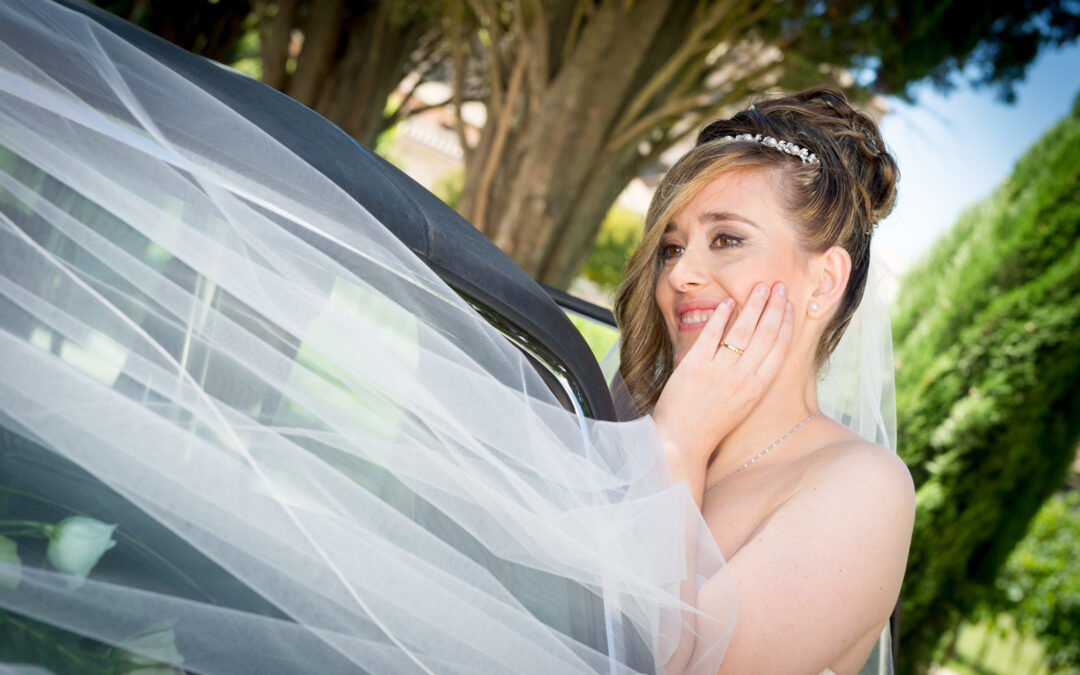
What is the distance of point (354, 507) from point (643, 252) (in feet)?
4.29

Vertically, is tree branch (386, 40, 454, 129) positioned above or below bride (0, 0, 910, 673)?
above

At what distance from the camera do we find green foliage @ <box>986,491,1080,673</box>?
8.92 m

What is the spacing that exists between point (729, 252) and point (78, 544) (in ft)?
4.41

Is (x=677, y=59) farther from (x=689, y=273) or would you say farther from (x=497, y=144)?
(x=689, y=273)

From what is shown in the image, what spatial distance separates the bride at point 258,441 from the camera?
0.88 m

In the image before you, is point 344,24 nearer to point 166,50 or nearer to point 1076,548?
point 166,50

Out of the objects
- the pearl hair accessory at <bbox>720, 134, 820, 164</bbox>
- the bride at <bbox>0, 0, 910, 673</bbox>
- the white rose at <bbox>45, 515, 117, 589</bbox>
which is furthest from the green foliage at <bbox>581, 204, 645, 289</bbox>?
the white rose at <bbox>45, 515, 117, 589</bbox>

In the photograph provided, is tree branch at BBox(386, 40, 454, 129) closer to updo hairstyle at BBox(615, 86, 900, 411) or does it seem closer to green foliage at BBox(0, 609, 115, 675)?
updo hairstyle at BBox(615, 86, 900, 411)

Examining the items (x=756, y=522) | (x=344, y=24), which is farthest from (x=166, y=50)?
(x=344, y=24)

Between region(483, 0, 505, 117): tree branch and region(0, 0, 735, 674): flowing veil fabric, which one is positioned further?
region(483, 0, 505, 117): tree branch

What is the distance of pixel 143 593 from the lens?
0.89 metres

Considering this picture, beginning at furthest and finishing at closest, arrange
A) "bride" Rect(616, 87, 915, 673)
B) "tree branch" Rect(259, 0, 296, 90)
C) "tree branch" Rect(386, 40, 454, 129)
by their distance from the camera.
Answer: "tree branch" Rect(386, 40, 454, 129) → "tree branch" Rect(259, 0, 296, 90) → "bride" Rect(616, 87, 915, 673)

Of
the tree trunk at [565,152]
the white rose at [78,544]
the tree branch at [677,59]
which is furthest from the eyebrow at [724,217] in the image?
the tree branch at [677,59]

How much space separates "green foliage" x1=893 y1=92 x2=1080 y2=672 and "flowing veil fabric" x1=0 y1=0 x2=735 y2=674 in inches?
186
